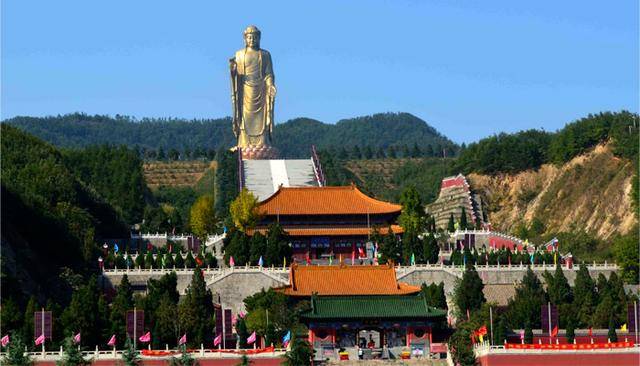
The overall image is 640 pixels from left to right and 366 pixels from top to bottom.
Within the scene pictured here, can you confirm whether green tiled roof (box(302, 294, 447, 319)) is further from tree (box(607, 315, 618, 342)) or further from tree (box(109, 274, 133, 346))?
tree (box(109, 274, 133, 346))

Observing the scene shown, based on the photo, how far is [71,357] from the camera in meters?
50.0

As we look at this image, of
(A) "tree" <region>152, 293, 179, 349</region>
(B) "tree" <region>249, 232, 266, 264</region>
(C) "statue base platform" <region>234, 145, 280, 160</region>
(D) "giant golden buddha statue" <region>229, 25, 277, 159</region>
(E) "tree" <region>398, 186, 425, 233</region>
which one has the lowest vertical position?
(A) "tree" <region>152, 293, 179, 349</region>

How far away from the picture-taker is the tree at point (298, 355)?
163ft

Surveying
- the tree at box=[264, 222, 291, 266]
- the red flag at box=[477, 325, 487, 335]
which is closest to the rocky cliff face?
the tree at box=[264, 222, 291, 266]

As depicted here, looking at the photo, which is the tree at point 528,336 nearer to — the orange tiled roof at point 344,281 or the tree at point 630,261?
the orange tiled roof at point 344,281

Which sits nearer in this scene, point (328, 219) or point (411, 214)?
point (411, 214)

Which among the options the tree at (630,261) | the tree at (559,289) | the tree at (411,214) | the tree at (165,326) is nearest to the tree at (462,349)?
the tree at (165,326)

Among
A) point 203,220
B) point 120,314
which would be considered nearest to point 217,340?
point 120,314

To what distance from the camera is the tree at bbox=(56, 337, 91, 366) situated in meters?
49.9

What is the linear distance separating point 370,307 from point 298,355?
6.87 meters

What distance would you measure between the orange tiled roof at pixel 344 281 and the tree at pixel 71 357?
11302 millimetres

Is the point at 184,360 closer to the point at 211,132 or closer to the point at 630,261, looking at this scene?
the point at 630,261

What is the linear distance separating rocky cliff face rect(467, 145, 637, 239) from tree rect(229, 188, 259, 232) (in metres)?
15.4

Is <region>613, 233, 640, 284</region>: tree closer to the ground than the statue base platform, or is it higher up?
closer to the ground
